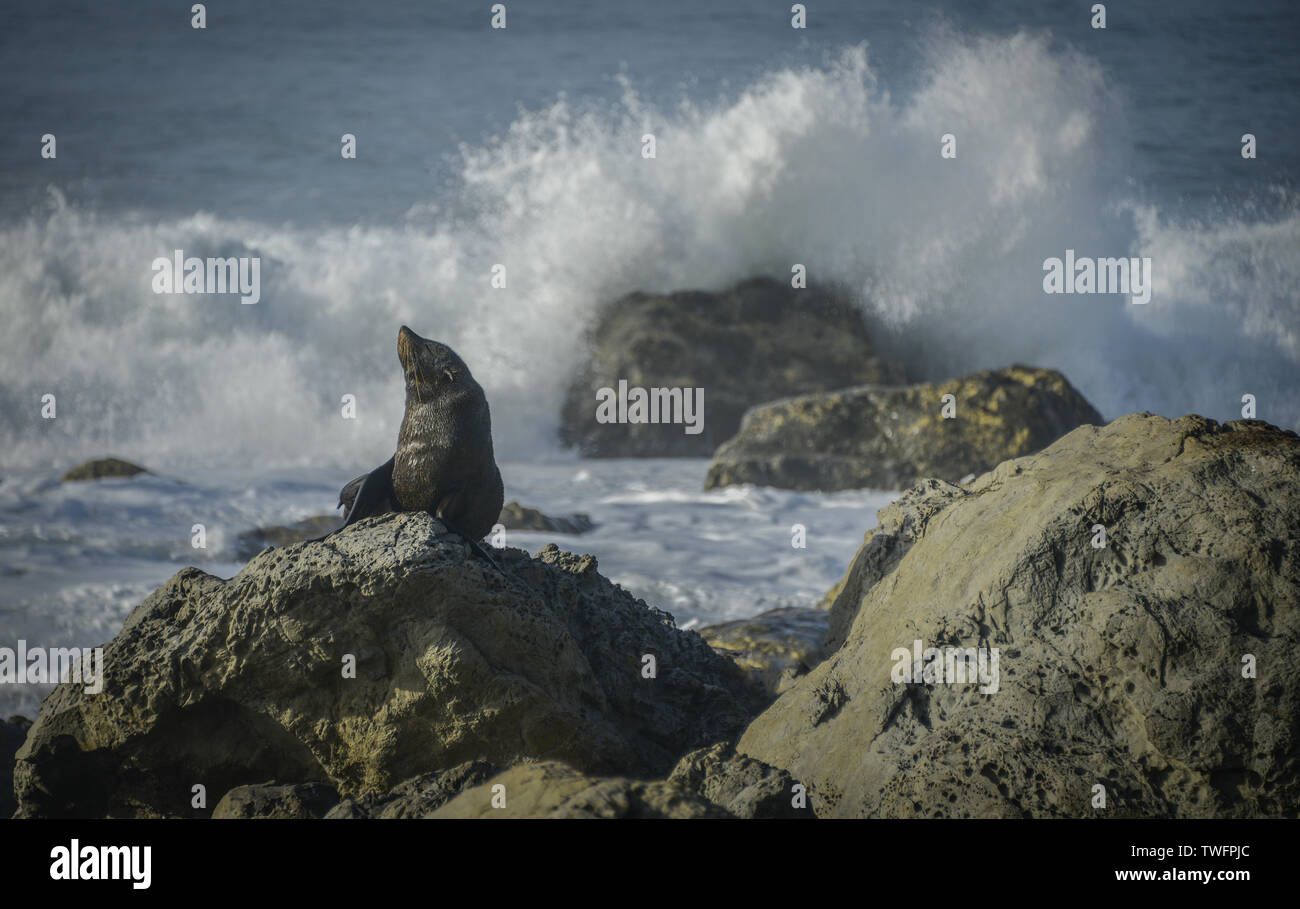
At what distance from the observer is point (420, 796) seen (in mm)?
3119

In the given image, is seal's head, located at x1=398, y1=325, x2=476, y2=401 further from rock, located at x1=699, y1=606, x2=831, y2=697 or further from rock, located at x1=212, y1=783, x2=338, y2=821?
rock, located at x1=699, y1=606, x2=831, y2=697

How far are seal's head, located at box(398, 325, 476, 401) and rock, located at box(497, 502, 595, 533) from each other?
14.8ft

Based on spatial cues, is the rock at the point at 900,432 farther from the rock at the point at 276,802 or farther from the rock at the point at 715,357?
the rock at the point at 276,802

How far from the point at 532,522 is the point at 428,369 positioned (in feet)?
15.8

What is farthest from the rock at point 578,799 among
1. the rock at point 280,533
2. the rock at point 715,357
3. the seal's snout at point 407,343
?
the rock at point 715,357

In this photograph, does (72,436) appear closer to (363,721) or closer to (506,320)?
(506,320)

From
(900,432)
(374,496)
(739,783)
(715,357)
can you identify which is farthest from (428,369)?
(715,357)

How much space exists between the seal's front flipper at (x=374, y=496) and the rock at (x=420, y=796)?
104 cm

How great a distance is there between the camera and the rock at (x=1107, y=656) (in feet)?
9.27

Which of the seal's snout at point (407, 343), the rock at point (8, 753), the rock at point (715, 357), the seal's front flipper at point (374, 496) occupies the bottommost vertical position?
the rock at point (8, 753)

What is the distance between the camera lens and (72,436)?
14.2 meters

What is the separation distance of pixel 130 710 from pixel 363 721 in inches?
29.9

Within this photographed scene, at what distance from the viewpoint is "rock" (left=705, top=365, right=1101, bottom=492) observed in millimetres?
10172
